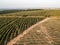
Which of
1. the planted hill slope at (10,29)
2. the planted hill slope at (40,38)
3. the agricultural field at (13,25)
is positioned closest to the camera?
the planted hill slope at (40,38)

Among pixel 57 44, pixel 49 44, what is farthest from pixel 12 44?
pixel 57 44

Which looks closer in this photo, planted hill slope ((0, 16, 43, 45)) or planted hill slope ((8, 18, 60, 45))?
planted hill slope ((8, 18, 60, 45))

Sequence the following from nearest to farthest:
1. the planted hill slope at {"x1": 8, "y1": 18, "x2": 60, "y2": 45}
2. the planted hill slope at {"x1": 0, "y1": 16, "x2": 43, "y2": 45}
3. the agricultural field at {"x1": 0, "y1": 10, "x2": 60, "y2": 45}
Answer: the planted hill slope at {"x1": 8, "y1": 18, "x2": 60, "y2": 45} → the planted hill slope at {"x1": 0, "y1": 16, "x2": 43, "y2": 45} → the agricultural field at {"x1": 0, "y1": 10, "x2": 60, "y2": 45}

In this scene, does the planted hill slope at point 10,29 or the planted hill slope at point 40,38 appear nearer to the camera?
the planted hill slope at point 40,38

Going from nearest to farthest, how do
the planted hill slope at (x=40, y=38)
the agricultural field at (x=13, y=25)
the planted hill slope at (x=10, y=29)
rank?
the planted hill slope at (x=40, y=38) < the planted hill slope at (x=10, y=29) < the agricultural field at (x=13, y=25)

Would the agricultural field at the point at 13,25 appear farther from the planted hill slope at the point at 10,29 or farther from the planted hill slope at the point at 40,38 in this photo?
the planted hill slope at the point at 40,38

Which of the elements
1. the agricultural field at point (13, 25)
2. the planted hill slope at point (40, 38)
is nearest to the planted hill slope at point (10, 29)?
the agricultural field at point (13, 25)

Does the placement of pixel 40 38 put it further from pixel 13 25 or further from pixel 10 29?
pixel 13 25

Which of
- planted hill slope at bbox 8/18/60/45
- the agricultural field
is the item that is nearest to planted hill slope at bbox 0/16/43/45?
the agricultural field

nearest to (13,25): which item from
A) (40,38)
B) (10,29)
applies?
(10,29)

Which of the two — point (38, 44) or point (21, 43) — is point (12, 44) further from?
point (38, 44)

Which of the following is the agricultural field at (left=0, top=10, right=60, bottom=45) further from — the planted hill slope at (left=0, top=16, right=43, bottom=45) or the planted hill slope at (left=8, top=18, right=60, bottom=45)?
the planted hill slope at (left=8, top=18, right=60, bottom=45)

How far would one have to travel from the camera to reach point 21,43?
930 centimetres

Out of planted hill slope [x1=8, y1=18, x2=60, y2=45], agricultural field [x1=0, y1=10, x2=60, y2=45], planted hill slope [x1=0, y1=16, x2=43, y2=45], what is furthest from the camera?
agricultural field [x1=0, y1=10, x2=60, y2=45]
